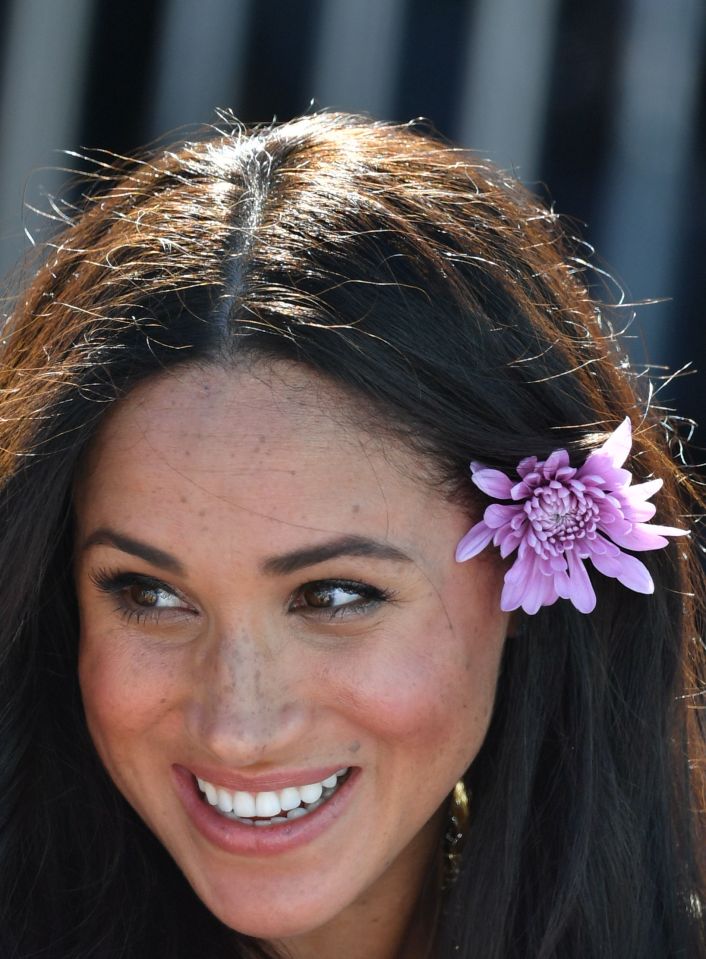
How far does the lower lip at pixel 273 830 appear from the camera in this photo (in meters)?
2.06

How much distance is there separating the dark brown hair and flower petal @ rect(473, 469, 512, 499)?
0.04m

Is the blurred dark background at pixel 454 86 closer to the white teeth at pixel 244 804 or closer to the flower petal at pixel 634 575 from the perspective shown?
the flower petal at pixel 634 575

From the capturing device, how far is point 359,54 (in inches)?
163

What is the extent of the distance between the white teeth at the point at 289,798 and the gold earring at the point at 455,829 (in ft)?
1.42

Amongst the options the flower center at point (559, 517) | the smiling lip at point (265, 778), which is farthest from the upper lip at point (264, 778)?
the flower center at point (559, 517)

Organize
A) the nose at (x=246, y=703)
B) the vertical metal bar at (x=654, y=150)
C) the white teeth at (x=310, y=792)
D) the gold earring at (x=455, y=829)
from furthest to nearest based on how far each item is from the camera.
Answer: the vertical metal bar at (x=654, y=150), the gold earring at (x=455, y=829), the white teeth at (x=310, y=792), the nose at (x=246, y=703)

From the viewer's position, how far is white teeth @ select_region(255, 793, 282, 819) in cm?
204

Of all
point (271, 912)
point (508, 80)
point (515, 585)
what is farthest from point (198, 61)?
point (271, 912)

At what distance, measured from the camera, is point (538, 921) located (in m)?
2.28

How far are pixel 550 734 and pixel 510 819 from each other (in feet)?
0.53

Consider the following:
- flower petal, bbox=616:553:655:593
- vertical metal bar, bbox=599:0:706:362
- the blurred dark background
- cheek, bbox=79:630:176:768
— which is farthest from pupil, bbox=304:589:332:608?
vertical metal bar, bbox=599:0:706:362

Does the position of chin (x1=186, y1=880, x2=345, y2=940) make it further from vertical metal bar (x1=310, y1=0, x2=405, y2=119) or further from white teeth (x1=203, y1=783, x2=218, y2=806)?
vertical metal bar (x1=310, y1=0, x2=405, y2=119)

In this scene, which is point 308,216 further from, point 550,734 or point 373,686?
point 550,734

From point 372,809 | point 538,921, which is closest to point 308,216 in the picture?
point 372,809
